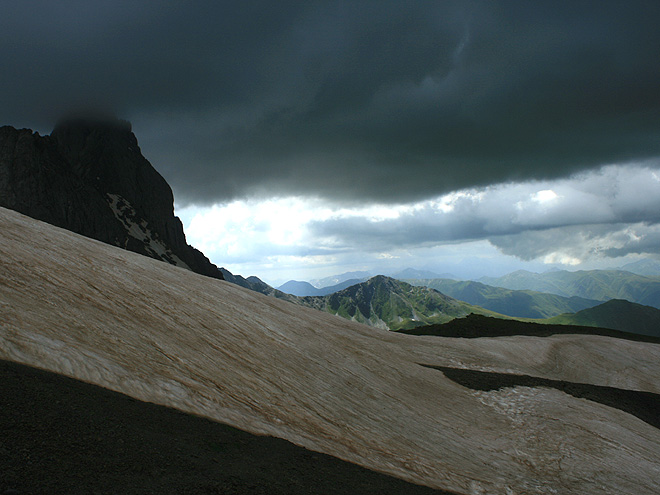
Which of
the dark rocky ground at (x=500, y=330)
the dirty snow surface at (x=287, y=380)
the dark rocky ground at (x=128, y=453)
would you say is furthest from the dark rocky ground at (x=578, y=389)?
the dark rocky ground at (x=500, y=330)

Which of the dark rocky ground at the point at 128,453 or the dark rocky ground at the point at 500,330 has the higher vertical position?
the dark rocky ground at the point at 128,453

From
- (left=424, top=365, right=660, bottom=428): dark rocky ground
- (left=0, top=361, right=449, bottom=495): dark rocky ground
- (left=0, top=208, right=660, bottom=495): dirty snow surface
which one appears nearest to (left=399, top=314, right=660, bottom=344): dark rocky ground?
(left=424, top=365, right=660, bottom=428): dark rocky ground

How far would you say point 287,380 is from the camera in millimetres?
22875

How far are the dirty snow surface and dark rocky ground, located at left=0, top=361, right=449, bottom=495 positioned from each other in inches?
62.7

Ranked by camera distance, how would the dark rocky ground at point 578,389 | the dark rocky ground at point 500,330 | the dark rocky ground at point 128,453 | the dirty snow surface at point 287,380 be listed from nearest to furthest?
the dark rocky ground at point 128,453
the dirty snow surface at point 287,380
the dark rocky ground at point 578,389
the dark rocky ground at point 500,330

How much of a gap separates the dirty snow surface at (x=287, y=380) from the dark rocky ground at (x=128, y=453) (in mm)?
1593

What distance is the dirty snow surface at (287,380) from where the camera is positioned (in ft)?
55.3

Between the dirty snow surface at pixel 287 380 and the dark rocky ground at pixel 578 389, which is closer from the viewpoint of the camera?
the dirty snow surface at pixel 287 380

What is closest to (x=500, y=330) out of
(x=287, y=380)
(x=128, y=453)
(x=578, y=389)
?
(x=578, y=389)

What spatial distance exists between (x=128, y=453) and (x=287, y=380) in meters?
12.9

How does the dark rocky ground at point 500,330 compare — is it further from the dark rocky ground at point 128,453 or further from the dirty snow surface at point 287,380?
the dark rocky ground at point 128,453

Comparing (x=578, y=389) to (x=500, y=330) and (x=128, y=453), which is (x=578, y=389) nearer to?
(x=128, y=453)

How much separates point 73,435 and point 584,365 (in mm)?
62766

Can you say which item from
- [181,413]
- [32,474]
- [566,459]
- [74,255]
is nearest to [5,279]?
[74,255]
